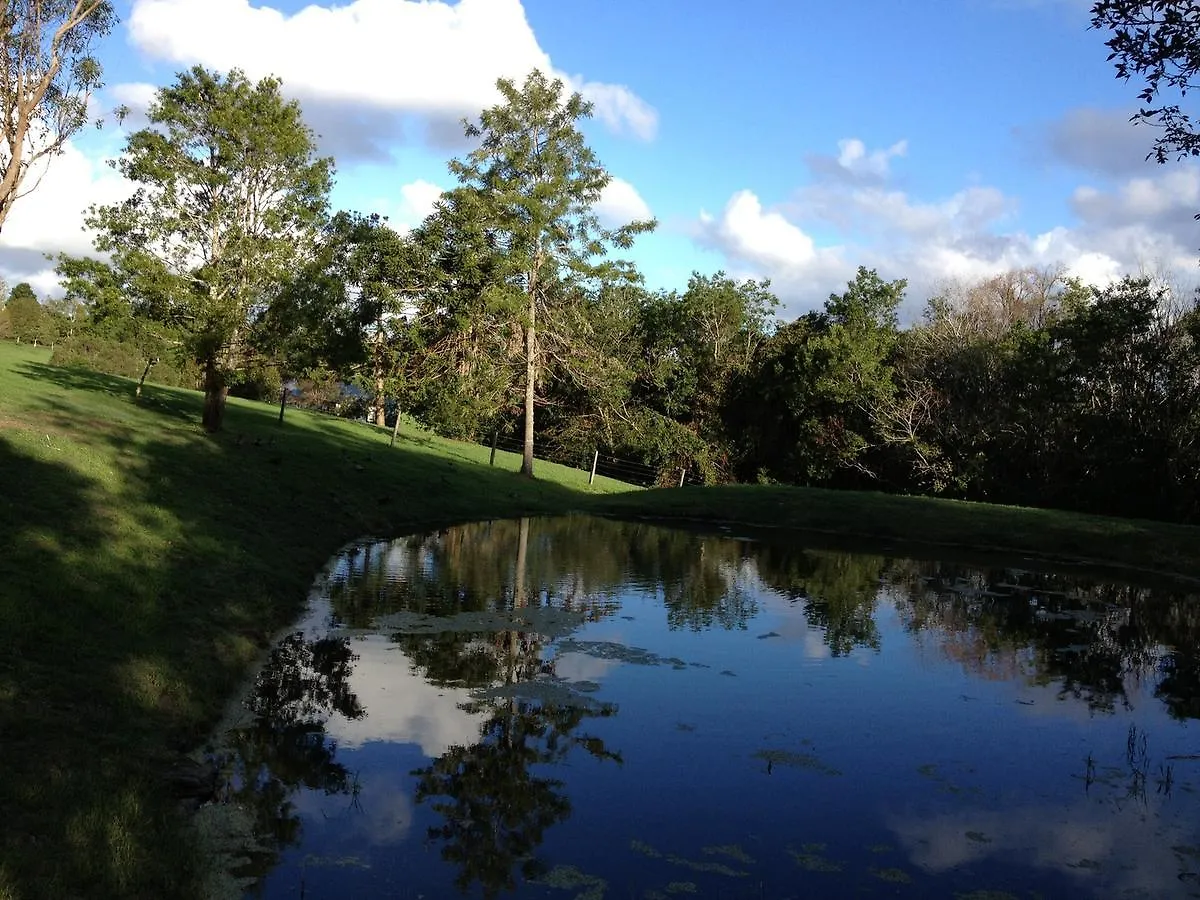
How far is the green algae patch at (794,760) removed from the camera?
10203 mm

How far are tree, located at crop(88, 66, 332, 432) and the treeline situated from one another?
8 centimetres

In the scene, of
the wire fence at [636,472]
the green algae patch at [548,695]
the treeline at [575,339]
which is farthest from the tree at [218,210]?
the wire fence at [636,472]

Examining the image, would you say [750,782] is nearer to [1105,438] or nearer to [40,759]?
[40,759]

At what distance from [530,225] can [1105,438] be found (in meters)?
29.9

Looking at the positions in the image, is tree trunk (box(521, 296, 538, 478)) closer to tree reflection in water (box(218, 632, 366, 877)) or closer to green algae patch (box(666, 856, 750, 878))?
tree reflection in water (box(218, 632, 366, 877))

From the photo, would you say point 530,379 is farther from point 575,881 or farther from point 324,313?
point 575,881

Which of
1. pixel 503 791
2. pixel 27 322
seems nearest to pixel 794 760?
pixel 503 791

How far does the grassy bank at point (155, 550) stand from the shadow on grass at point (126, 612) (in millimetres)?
31

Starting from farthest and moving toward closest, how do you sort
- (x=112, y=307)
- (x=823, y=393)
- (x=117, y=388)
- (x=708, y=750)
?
(x=823, y=393), (x=117, y=388), (x=112, y=307), (x=708, y=750)

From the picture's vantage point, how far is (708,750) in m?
10.6

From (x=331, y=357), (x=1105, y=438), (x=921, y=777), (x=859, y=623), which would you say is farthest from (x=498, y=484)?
(x=921, y=777)

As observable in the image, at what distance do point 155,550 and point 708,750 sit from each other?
32.6 ft

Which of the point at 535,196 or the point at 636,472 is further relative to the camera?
the point at 636,472

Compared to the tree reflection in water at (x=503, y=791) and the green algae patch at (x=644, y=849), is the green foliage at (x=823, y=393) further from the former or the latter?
the green algae patch at (x=644, y=849)
